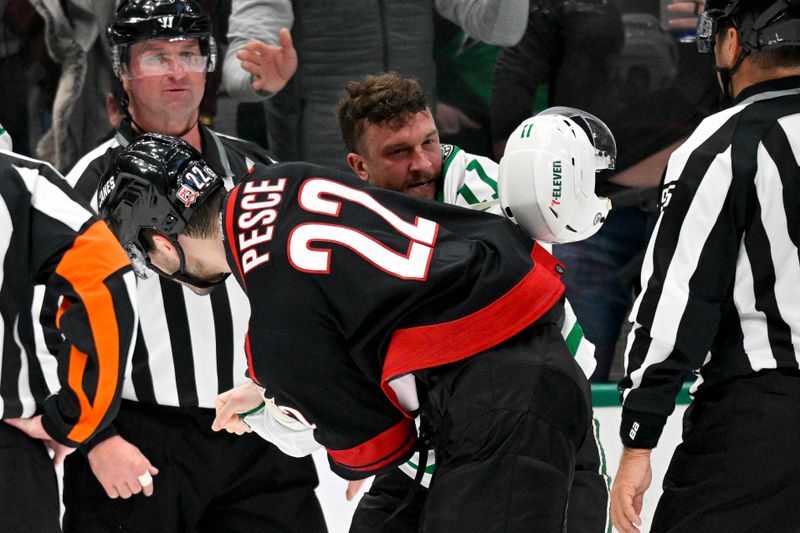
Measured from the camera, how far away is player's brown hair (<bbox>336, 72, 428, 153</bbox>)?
2336mm

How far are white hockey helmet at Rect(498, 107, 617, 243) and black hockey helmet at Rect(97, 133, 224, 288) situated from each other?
447 mm

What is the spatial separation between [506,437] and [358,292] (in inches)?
10.8

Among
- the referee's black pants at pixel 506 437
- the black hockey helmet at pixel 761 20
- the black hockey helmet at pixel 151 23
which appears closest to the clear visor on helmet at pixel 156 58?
the black hockey helmet at pixel 151 23

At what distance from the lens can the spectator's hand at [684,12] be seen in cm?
332

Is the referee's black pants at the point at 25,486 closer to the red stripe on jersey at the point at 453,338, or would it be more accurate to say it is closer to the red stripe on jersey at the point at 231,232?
the red stripe on jersey at the point at 231,232

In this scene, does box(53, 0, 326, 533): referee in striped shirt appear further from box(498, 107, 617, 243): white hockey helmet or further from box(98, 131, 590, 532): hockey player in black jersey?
box(498, 107, 617, 243): white hockey helmet

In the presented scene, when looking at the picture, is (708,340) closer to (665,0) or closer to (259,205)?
(259,205)

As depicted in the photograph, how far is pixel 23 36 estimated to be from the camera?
292cm

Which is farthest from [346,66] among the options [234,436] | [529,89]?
[234,436]

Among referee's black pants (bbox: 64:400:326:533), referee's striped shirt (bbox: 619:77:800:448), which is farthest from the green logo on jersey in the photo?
referee's black pants (bbox: 64:400:326:533)

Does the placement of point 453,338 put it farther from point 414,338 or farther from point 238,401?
point 238,401

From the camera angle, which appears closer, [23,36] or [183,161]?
[183,161]

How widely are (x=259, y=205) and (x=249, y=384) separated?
391mm

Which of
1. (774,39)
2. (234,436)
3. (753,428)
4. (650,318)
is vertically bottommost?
(234,436)
